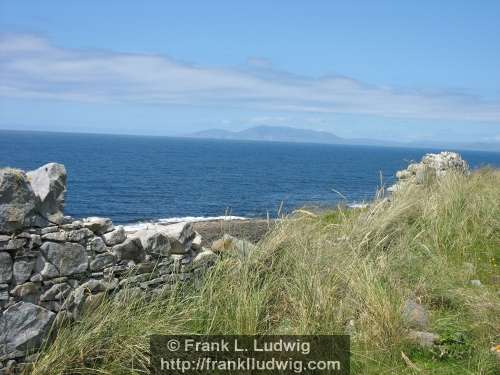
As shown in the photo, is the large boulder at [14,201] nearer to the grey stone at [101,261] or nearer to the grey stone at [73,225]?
the grey stone at [73,225]

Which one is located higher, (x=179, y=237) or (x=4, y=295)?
(x=179, y=237)

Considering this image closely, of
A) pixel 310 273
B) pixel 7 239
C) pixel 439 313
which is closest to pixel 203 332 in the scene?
pixel 310 273

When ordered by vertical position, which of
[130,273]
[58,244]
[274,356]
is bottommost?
[274,356]

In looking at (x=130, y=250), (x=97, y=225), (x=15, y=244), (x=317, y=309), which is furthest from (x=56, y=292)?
(x=317, y=309)

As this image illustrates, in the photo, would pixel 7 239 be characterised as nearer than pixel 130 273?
Yes

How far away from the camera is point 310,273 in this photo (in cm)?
684

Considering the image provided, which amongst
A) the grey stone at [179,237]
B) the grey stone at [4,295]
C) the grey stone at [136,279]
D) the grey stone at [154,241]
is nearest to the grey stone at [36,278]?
the grey stone at [4,295]

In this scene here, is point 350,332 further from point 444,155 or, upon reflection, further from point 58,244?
point 444,155

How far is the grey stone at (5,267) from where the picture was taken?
5404mm

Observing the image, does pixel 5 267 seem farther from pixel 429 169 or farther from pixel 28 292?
pixel 429 169

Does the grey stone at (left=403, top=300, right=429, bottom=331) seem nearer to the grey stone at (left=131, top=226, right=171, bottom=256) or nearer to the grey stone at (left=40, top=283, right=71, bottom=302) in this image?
the grey stone at (left=131, top=226, right=171, bottom=256)

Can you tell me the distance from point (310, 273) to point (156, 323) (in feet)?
6.29

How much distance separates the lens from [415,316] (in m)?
6.85

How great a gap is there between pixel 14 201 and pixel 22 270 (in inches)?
26.7
